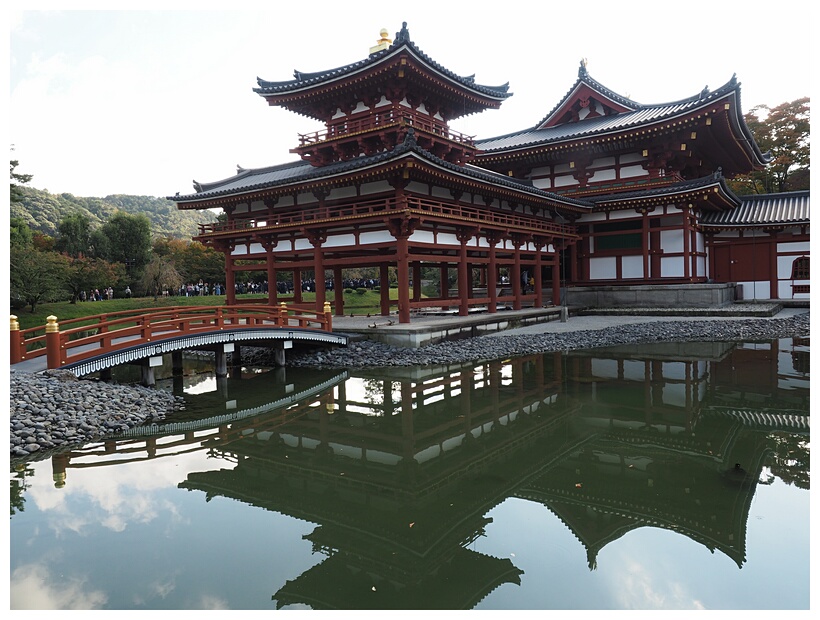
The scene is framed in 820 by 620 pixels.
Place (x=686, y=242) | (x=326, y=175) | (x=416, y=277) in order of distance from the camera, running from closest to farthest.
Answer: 1. (x=326, y=175)
2. (x=686, y=242)
3. (x=416, y=277)

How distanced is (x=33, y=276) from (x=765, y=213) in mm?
38817

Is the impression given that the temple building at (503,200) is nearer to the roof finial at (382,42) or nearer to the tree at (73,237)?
the roof finial at (382,42)

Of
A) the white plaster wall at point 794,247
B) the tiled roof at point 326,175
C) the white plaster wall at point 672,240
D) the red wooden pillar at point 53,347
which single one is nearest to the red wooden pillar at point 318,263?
the tiled roof at point 326,175

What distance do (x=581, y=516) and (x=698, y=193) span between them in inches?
904

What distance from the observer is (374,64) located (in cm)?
2188

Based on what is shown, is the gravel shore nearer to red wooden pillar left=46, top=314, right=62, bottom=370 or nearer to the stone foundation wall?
red wooden pillar left=46, top=314, right=62, bottom=370

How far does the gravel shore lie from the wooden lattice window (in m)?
4.19

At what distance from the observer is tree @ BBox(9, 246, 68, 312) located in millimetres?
28016

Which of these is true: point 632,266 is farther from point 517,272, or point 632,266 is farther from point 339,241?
point 339,241

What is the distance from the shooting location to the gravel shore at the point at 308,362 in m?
10.1

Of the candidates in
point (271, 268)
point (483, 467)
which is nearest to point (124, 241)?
point (271, 268)

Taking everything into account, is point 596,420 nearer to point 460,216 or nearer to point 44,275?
point 460,216

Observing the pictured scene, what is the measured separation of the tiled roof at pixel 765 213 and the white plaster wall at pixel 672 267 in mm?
3333

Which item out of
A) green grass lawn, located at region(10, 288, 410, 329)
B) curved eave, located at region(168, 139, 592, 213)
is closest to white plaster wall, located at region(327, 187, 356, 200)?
curved eave, located at region(168, 139, 592, 213)
